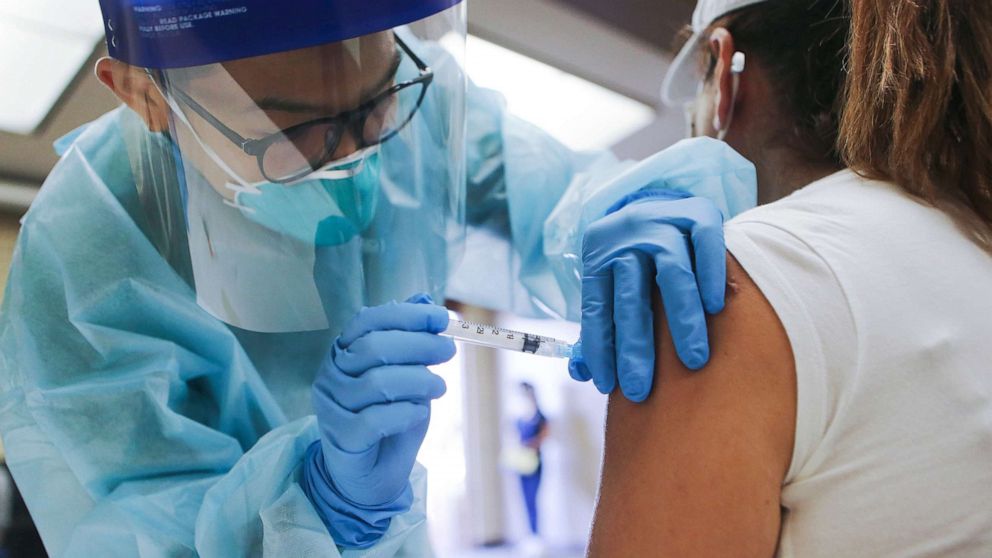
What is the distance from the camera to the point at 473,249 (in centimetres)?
150

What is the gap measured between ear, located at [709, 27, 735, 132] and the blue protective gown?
0.17 metres

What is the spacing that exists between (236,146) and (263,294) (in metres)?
0.20

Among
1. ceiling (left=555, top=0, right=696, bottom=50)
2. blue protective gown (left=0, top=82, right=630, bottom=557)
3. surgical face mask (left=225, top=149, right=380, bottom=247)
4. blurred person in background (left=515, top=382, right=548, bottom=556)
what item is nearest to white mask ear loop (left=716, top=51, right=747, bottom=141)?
blue protective gown (left=0, top=82, right=630, bottom=557)

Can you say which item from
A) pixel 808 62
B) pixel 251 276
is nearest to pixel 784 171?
pixel 808 62

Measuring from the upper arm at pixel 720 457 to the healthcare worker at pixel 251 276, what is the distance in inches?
6.1

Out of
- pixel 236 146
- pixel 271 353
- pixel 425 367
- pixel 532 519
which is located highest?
pixel 236 146

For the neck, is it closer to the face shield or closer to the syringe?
the syringe

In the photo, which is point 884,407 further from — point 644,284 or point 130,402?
point 130,402

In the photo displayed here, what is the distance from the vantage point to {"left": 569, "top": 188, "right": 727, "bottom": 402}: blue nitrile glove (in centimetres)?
67

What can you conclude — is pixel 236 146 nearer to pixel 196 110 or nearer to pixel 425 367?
pixel 196 110

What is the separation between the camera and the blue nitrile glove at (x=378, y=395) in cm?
87

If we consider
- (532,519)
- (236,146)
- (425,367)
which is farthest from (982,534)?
(532,519)

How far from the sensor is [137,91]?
0.91 meters

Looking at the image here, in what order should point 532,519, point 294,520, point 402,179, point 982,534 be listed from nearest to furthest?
point 982,534
point 294,520
point 402,179
point 532,519
